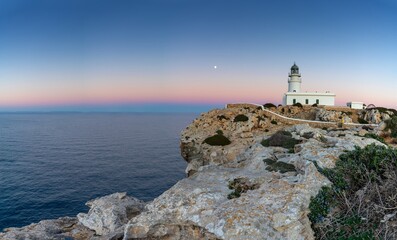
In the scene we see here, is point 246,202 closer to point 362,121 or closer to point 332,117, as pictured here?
point 332,117

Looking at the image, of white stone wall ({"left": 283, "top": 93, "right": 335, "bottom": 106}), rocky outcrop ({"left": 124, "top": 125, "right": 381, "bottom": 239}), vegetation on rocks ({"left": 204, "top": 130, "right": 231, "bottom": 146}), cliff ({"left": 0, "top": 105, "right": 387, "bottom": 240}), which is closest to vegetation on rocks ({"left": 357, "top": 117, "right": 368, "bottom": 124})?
white stone wall ({"left": 283, "top": 93, "right": 335, "bottom": 106})

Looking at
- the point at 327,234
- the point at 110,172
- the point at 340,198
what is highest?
the point at 340,198

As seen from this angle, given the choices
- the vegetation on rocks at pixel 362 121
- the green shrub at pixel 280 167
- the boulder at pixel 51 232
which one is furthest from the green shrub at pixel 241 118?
the green shrub at pixel 280 167

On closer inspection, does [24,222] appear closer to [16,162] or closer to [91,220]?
[91,220]

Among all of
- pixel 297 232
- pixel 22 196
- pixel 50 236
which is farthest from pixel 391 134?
pixel 22 196

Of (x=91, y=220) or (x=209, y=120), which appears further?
(x=209, y=120)

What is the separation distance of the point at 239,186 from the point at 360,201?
4296 millimetres

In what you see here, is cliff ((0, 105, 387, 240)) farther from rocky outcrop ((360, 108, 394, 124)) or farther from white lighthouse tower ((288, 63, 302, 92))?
white lighthouse tower ((288, 63, 302, 92))

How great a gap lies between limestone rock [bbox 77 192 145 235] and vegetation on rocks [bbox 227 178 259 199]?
1131 centimetres

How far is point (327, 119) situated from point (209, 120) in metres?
22.6

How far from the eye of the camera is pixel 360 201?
7531 millimetres

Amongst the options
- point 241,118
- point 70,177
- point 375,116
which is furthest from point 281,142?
point 375,116

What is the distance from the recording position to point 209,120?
4844cm

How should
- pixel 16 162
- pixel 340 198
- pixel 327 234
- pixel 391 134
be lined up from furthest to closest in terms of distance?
1. pixel 16 162
2. pixel 391 134
3. pixel 340 198
4. pixel 327 234
